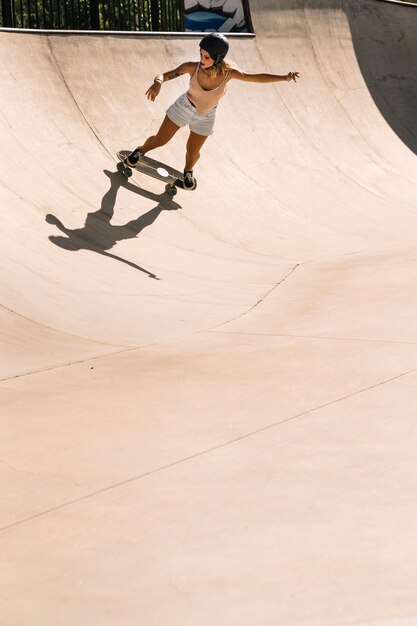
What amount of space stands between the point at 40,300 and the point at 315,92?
330 inches

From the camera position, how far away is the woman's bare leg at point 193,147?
9242 mm

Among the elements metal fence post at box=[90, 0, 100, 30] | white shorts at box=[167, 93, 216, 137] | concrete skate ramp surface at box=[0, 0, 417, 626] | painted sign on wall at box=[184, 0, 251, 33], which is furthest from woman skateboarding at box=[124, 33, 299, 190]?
painted sign on wall at box=[184, 0, 251, 33]

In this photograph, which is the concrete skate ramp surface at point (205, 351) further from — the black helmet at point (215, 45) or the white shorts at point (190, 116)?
the black helmet at point (215, 45)

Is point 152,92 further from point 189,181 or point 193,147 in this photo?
point 189,181

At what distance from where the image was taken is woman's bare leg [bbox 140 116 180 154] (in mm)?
9266

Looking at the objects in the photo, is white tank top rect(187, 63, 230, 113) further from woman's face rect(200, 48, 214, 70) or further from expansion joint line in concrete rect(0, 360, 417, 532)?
expansion joint line in concrete rect(0, 360, 417, 532)

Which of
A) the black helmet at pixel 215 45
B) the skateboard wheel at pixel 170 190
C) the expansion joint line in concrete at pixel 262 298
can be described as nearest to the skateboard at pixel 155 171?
the skateboard wheel at pixel 170 190

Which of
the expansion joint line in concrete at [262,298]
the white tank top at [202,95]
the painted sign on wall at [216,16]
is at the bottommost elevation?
the expansion joint line in concrete at [262,298]

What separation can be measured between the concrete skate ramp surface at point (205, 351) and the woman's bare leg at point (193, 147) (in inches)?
17.0

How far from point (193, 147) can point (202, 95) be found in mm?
612

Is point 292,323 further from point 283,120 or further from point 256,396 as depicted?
point 283,120

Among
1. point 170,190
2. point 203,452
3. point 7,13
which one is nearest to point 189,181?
point 170,190

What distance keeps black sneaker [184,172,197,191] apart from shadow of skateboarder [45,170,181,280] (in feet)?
0.74

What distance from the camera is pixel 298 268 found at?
27.9 feet
